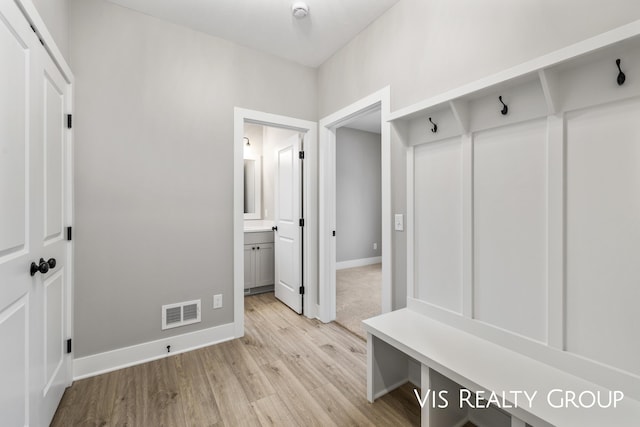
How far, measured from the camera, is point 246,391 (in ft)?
5.99

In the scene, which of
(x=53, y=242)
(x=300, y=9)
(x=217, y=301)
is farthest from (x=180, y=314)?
(x=300, y=9)

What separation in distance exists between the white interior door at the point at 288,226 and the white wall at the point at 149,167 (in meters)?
0.75

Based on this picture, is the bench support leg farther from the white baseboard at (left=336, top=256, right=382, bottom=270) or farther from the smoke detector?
the white baseboard at (left=336, top=256, right=382, bottom=270)

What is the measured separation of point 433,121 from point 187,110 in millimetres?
1930

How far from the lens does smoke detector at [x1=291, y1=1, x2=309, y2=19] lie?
2050 mm

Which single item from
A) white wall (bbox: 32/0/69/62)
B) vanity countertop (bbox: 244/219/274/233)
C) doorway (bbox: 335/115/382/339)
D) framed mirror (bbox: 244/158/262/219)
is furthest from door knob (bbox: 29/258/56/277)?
doorway (bbox: 335/115/382/339)

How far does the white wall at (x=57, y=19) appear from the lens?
1434 millimetres

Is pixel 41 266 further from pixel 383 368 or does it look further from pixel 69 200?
pixel 383 368

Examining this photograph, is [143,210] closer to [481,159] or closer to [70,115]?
[70,115]

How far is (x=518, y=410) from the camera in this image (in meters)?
1.00

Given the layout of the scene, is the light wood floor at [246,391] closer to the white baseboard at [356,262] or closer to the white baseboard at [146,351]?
the white baseboard at [146,351]

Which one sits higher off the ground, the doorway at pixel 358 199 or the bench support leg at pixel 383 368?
the doorway at pixel 358 199

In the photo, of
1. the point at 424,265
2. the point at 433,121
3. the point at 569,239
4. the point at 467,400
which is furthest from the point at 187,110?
the point at 467,400

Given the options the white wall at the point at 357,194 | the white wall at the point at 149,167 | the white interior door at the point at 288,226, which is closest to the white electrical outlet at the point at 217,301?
the white wall at the point at 149,167
